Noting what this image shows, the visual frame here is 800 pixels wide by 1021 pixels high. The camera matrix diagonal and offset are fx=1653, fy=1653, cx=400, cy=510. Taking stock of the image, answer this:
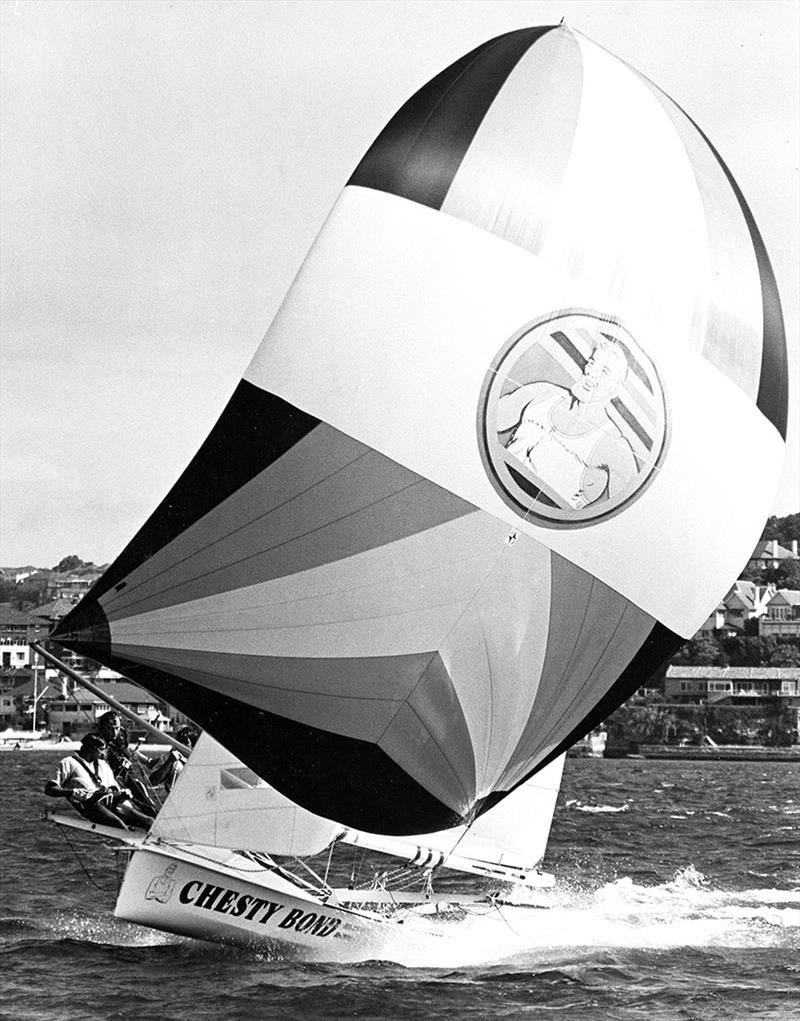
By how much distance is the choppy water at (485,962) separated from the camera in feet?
35.2

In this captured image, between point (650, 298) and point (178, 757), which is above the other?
point (650, 298)

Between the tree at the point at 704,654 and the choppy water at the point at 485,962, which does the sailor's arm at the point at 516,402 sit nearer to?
the choppy water at the point at 485,962

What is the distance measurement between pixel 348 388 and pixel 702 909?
8.49 m

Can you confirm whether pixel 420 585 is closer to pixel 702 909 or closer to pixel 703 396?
pixel 703 396

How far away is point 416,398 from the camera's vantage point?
31.8 ft

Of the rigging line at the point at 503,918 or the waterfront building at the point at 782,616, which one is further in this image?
the waterfront building at the point at 782,616

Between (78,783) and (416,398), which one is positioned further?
(78,783)

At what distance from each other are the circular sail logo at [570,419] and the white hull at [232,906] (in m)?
3.79

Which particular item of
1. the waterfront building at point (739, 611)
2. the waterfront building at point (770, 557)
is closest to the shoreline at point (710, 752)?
the waterfront building at point (739, 611)

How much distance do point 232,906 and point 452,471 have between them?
400 cm

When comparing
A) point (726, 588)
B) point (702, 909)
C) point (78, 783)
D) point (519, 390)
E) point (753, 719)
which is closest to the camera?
point (519, 390)

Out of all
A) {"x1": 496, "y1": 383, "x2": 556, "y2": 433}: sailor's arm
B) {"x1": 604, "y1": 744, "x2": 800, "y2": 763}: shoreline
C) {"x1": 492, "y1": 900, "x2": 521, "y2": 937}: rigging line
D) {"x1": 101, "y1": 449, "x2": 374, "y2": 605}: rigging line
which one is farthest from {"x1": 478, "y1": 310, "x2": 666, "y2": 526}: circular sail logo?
{"x1": 604, "y1": 744, "x2": 800, "y2": 763}: shoreline

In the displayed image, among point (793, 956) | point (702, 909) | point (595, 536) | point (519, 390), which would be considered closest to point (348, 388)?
point (519, 390)

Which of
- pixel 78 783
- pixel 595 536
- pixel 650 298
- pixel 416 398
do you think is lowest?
pixel 78 783
